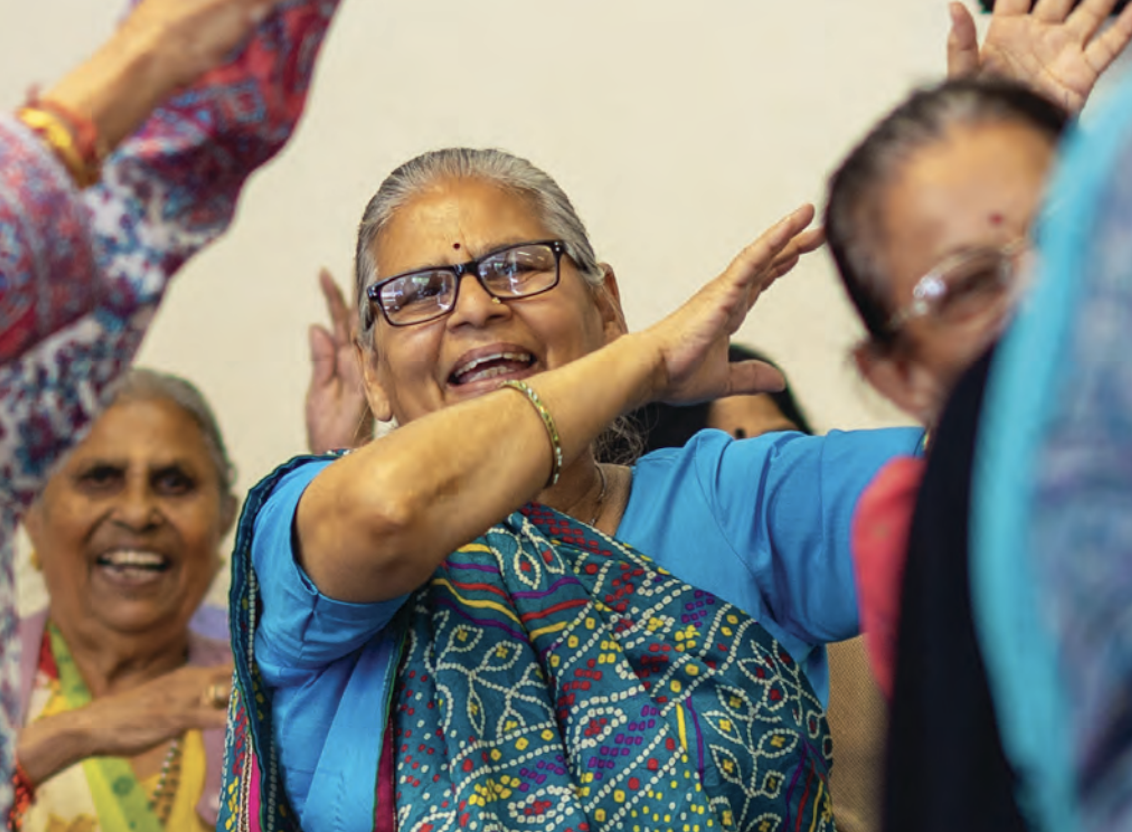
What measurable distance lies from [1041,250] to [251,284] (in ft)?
12.2

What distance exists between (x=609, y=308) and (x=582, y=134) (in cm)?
167

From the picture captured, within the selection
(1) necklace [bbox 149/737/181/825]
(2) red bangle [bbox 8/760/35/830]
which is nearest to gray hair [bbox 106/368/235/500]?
(1) necklace [bbox 149/737/181/825]

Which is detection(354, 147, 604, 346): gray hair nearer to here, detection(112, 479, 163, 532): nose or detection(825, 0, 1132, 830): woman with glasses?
detection(825, 0, 1132, 830): woman with glasses

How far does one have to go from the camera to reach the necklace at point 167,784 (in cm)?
316

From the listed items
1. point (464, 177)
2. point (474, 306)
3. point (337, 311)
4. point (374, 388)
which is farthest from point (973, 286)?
point (337, 311)

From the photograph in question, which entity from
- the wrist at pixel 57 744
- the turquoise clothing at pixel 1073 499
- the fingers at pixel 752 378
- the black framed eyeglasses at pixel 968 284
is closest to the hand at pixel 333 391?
the wrist at pixel 57 744

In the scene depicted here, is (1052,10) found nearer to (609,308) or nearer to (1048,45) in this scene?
(1048,45)

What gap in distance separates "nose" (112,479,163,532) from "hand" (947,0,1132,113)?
2.04m

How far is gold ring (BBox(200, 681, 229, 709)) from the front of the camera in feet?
10.3

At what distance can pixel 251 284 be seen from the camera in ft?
14.3

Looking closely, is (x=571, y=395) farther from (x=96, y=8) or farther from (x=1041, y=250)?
(x=96, y=8)

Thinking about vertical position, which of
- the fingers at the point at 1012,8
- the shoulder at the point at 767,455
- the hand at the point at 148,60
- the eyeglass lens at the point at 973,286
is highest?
the hand at the point at 148,60

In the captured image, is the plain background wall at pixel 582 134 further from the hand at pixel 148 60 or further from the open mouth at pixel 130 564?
the hand at pixel 148 60

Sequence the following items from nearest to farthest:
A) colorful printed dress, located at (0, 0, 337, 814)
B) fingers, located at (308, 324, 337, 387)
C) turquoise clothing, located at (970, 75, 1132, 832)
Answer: turquoise clothing, located at (970, 75, 1132, 832), colorful printed dress, located at (0, 0, 337, 814), fingers, located at (308, 324, 337, 387)
